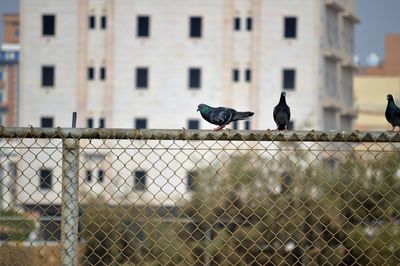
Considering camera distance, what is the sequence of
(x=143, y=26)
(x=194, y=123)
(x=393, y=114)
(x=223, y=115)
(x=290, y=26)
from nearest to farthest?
(x=223, y=115)
(x=393, y=114)
(x=143, y=26)
(x=290, y=26)
(x=194, y=123)

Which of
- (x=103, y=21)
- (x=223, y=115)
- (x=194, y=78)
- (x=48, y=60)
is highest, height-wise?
(x=103, y=21)

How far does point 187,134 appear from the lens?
7.02 meters

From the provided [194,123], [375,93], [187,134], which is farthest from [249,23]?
[187,134]

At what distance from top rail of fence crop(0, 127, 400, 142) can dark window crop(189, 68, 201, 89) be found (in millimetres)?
59829

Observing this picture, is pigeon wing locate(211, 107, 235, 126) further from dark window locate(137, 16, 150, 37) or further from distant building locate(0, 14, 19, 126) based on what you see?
distant building locate(0, 14, 19, 126)

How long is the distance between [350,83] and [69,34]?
17.4m

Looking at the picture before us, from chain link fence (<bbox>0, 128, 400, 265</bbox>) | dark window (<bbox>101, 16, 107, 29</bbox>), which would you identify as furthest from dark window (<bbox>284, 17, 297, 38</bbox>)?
chain link fence (<bbox>0, 128, 400, 265</bbox>)

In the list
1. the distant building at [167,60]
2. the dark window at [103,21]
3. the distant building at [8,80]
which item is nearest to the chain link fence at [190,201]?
the distant building at [167,60]

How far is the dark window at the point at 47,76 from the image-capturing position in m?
67.1

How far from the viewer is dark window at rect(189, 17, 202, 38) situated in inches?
2596

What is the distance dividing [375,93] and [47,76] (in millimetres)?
38088

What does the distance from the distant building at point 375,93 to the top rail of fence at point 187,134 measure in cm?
8029

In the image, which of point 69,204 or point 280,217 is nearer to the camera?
point 69,204

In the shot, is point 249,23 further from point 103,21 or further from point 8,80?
point 8,80
